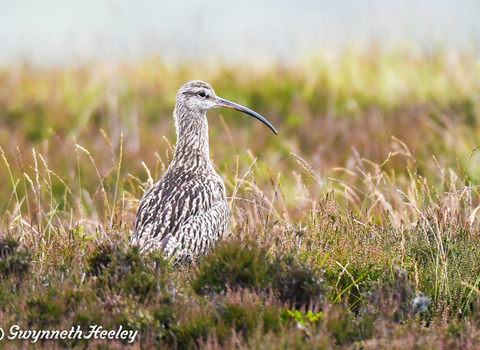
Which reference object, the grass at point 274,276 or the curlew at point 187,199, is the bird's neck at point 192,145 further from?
the grass at point 274,276

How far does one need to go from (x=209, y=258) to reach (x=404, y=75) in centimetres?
981

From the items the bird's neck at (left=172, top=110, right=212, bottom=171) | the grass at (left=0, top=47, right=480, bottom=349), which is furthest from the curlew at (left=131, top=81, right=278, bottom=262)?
the grass at (left=0, top=47, right=480, bottom=349)

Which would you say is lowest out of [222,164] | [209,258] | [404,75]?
[222,164]

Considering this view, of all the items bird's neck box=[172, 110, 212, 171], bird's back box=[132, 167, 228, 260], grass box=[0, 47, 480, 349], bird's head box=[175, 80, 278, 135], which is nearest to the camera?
grass box=[0, 47, 480, 349]

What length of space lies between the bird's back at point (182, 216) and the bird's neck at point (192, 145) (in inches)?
10.9

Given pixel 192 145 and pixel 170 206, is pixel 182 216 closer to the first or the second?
pixel 170 206

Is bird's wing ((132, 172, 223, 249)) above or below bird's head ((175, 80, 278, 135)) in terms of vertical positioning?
below

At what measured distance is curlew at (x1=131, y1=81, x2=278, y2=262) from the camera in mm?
5039

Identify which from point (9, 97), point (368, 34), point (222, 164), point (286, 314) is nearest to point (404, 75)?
point (368, 34)

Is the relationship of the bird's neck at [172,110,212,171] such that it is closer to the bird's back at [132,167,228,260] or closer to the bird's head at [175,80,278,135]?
the bird's head at [175,80,278,135]

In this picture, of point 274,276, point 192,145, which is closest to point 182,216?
point 192,145

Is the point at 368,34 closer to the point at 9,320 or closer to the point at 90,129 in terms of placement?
the point at 90,129

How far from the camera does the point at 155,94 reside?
12.5 m

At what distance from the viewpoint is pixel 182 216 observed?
5207 millimetres
